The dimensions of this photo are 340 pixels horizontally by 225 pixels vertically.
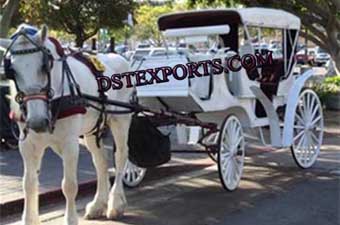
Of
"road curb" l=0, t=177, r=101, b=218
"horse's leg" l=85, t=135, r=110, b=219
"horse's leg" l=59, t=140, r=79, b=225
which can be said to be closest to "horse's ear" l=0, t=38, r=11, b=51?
"horse's leg" l=59, t=140, r=79, b=225

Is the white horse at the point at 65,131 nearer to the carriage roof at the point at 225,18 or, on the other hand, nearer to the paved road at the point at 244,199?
the paved road at the point at 244,199

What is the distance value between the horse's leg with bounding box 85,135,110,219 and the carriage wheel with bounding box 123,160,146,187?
1157 millimetres

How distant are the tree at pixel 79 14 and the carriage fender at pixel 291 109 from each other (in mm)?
17146

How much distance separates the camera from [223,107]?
352 inches

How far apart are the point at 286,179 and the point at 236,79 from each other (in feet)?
5.51

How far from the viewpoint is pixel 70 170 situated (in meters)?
6.16

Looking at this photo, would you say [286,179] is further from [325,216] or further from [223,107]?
[325,216]

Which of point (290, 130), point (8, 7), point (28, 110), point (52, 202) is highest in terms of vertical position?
point (8, 7)

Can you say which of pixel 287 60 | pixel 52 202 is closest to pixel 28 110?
pixel 52 202

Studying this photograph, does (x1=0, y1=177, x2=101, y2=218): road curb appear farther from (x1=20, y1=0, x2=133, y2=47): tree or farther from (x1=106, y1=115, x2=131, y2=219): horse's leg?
(x1=20, y1=0, x2=133, y2=47): tree

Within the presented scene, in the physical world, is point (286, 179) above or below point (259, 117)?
below

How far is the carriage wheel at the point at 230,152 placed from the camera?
27.9 feet

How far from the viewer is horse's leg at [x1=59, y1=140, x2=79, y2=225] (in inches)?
239

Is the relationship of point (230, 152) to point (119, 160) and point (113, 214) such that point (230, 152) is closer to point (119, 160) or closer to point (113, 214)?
point (119, 160)
